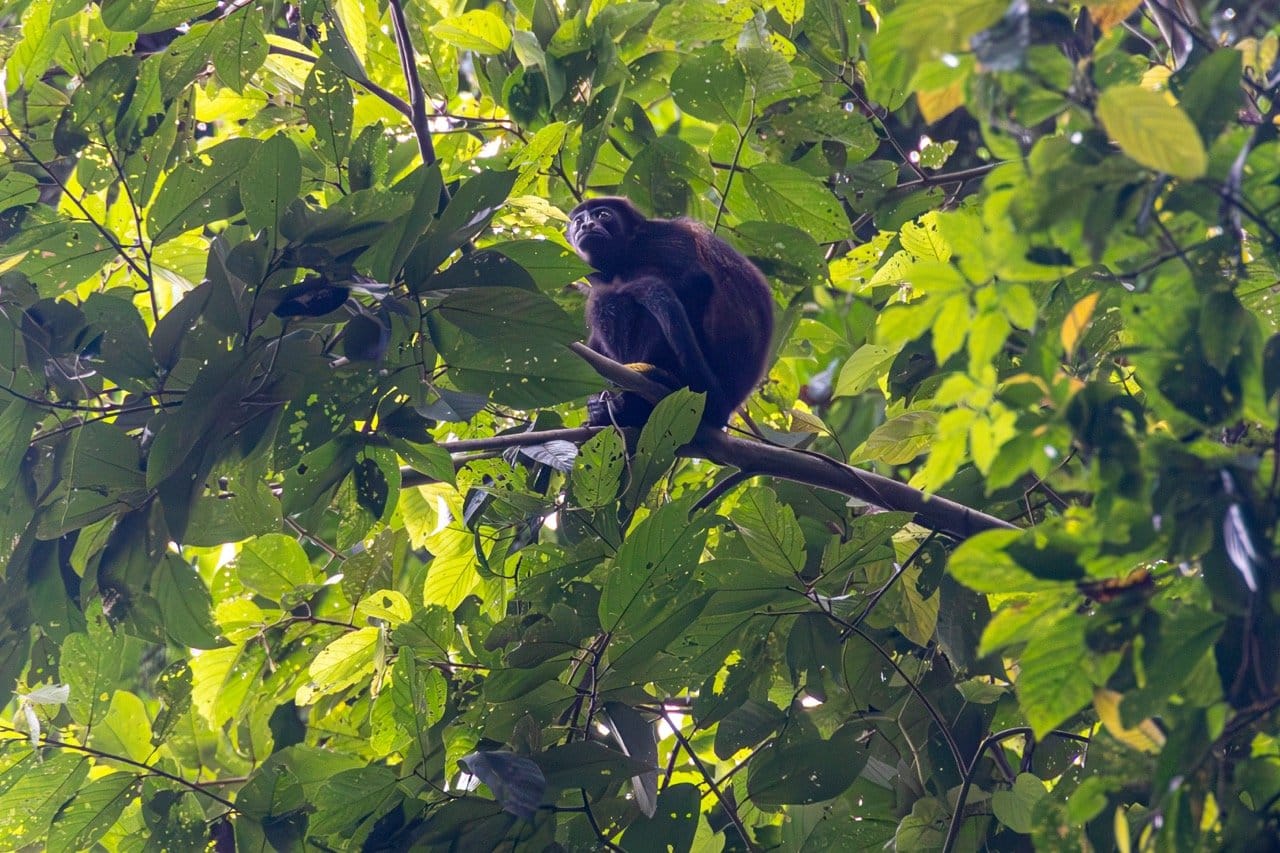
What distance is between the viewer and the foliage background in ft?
4.33

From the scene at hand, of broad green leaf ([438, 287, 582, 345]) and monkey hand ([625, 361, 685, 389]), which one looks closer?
broad green leaf ([438, 287, 582, 345])

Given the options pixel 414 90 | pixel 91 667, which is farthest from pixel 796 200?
pixel 91 667

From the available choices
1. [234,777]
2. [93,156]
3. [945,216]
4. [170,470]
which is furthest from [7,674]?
[945,216]

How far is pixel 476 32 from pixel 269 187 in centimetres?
123

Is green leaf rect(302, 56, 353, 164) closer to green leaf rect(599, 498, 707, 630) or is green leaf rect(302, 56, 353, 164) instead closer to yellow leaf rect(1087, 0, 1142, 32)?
green leaf rect(599, 498, 707, 630)

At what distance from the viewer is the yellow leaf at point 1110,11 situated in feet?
4.44

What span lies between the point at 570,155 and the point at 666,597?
178 centimetres

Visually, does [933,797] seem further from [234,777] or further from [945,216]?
[234,777]

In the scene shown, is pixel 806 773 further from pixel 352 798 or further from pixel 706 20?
pixel 706 20

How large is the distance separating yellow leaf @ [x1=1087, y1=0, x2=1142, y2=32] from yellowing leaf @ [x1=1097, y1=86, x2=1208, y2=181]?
0.21 m

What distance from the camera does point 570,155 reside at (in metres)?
3.51

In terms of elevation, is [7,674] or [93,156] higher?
[93,156]

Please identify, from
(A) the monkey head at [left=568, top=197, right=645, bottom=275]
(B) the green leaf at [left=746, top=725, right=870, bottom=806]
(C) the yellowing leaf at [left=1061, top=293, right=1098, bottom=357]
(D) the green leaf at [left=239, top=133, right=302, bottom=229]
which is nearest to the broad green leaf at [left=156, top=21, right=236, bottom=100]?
(D) the green leaf at [left=239, top=133, right=302, bottom=229]

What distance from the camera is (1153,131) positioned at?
117cm
